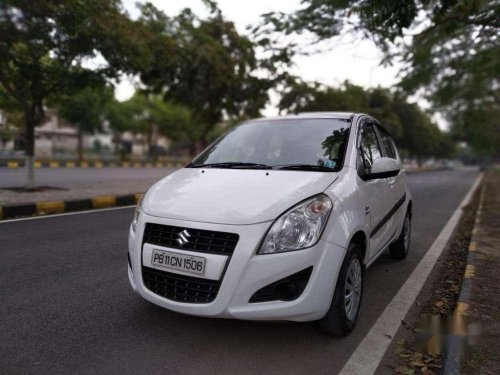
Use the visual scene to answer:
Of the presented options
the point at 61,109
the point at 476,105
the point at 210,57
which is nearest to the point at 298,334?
the point at 210,57

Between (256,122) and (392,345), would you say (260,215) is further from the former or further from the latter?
(256,122)

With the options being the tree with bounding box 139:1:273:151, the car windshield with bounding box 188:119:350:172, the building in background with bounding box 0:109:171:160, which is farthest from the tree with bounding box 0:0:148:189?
the building in background with bounding box 0:109:171:160

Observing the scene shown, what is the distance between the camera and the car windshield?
341 centimetres

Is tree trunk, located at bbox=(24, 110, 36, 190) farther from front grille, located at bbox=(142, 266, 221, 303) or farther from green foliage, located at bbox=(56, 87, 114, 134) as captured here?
green foliage, located at bbox=(56, 87, 114, 134)

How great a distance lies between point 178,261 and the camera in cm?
263

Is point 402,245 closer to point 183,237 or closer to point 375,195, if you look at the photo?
point 375,195

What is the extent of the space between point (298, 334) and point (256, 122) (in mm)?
2173

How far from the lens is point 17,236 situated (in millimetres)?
5738

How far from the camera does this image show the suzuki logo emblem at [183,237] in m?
2.63

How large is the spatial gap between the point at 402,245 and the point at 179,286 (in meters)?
3.34

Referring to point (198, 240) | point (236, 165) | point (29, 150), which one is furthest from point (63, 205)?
point (198, 240)

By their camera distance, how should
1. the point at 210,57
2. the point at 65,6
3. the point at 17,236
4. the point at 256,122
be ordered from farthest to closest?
the point at 210,57 → the point at 65,6 → the point at 17,236 → the point at 256,122

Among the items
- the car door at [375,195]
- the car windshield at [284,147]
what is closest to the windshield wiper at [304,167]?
the car windshield at [284,147]

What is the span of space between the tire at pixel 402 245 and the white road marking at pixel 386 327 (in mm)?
234
